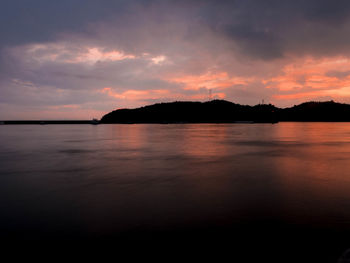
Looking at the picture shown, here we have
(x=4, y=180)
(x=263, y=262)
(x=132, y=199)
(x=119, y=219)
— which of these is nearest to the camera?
(x=263, y=262)

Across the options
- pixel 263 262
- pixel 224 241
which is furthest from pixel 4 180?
pixel 263 262

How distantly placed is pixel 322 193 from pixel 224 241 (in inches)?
262

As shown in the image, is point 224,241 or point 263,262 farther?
point 224,241

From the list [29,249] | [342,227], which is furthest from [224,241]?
[29,249]

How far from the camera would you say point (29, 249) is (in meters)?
5.92

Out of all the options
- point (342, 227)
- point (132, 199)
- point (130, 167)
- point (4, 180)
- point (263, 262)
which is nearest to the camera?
point (263, 262)

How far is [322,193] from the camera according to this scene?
1061 centimetres

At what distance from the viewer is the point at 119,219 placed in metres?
7.72

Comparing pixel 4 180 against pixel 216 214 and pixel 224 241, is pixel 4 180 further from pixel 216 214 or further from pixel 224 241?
pixel 224 241

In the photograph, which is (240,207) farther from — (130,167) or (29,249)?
(130,167)

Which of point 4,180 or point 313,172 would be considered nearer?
point 4,180

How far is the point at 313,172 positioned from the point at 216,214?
10.2m

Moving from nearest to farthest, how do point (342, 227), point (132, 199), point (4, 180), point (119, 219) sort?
point (342, 227) → point (119, 219) → point (132, 199) → point (4, 180)

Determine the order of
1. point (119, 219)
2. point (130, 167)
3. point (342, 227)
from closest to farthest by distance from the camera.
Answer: point (342, 227) → point (119, 219) → point (130, 167)
